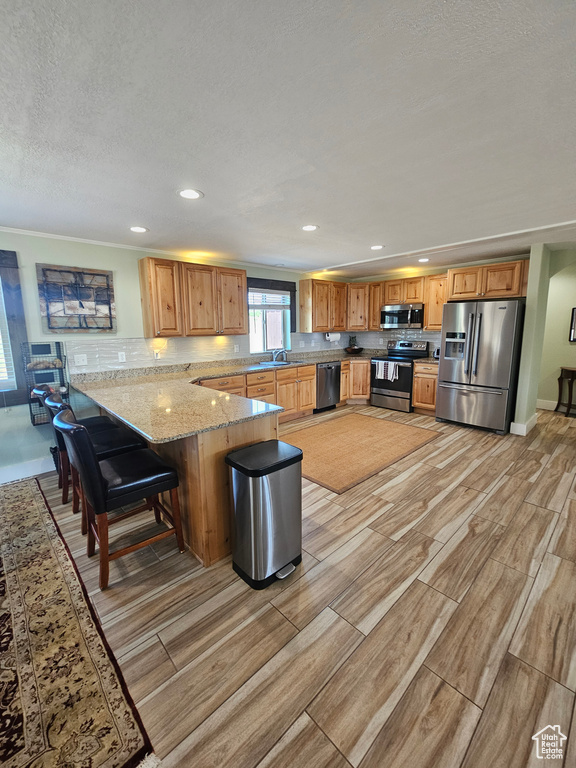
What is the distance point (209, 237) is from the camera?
3396 mm

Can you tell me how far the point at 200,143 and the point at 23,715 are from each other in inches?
104

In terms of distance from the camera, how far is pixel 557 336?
5.40m

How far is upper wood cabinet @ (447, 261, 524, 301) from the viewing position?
423 cm

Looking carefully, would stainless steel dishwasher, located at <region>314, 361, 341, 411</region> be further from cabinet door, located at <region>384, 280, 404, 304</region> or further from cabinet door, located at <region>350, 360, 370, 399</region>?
cabinet door, located at <region>384, 280, 404, 304</region>

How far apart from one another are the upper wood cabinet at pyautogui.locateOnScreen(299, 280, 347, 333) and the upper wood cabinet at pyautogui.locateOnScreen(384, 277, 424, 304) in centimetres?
85

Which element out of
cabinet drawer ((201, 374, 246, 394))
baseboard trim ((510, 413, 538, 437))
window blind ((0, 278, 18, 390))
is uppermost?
window blind ((0, 278, 18, 390))

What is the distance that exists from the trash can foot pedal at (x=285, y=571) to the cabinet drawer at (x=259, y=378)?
2817 mm

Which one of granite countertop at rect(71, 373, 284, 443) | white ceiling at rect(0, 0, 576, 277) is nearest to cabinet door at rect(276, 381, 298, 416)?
granite countertop at rect(71, 373, 284, 443)

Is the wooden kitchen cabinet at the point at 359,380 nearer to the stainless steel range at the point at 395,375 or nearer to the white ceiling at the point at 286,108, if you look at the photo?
the stainless steel range at the point at 395,375

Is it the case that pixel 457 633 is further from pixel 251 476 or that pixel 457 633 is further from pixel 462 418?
pixel 462 418

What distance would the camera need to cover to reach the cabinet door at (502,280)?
4219mm

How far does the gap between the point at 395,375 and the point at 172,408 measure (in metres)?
4.27

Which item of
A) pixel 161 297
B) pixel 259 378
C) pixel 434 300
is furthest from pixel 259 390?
pixel 434 300

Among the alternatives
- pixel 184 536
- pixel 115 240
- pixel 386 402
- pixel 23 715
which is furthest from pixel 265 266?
pixel 23 715
